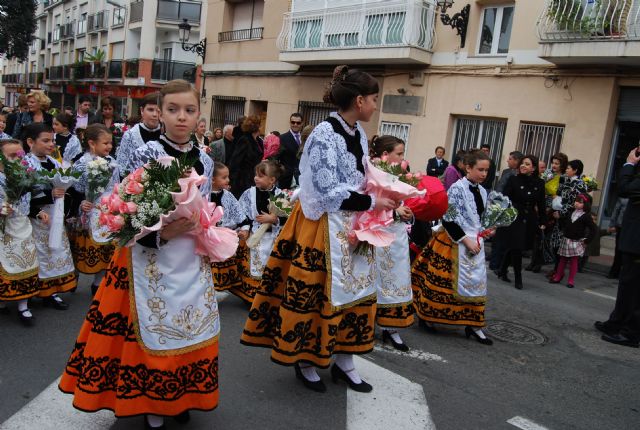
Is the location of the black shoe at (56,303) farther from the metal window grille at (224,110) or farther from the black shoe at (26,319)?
the metal window grille at (224,110)

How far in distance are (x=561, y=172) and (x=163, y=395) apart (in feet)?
28.7

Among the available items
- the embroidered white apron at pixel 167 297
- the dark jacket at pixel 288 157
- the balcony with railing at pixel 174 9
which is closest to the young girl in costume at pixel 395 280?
the embroidered white apron at pixel 167 297

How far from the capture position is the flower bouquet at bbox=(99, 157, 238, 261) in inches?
112

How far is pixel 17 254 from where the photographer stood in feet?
16.4

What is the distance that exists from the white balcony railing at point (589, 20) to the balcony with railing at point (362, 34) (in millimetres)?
3401

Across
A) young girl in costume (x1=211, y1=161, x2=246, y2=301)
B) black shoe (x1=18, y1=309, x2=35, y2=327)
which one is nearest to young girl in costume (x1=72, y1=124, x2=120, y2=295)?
black shoe (x1=18, y1=309, x2=35, y2=327)

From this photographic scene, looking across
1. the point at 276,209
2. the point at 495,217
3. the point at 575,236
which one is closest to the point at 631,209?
the point at 495,217

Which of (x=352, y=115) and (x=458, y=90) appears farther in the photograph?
(x=458, y=90)

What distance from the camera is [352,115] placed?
3.81 m

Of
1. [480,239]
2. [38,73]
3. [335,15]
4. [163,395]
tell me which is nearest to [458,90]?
[335,15]

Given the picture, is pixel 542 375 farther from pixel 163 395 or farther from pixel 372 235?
pixel 163 395

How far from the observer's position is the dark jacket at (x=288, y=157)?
9.73 metres

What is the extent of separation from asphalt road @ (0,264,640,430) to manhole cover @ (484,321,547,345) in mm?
30

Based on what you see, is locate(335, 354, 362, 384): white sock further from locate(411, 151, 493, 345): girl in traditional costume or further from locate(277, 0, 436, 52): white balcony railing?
locate(277, 0, 436, 52): white balcony railing
